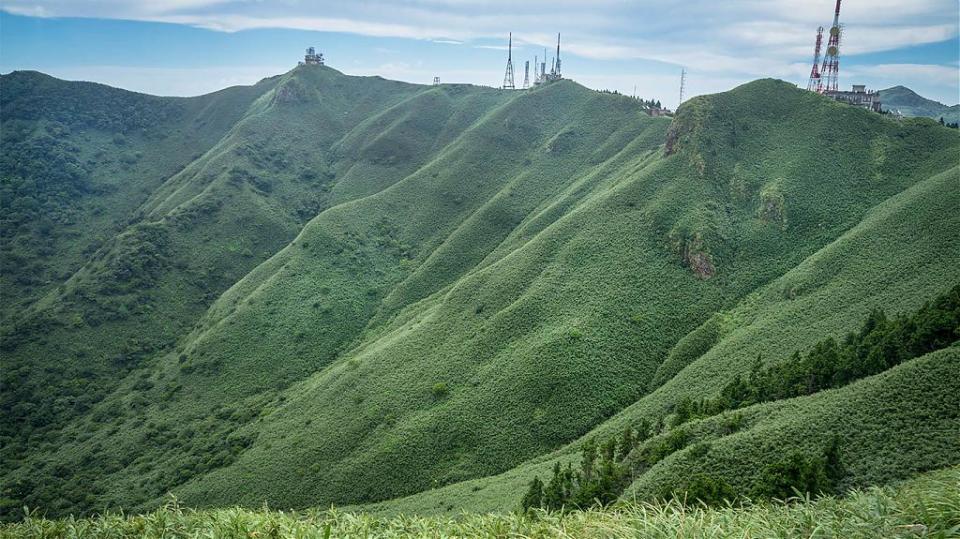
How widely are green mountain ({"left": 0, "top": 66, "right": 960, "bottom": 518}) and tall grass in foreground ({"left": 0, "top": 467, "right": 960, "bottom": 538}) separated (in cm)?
2552

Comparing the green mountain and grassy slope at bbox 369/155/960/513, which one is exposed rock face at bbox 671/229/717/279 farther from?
grassy slope at bbox 369/155/960/513

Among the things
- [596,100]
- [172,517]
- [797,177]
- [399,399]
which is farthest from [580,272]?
[596,100]

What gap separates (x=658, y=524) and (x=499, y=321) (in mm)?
81384

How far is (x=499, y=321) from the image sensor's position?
9981 cm

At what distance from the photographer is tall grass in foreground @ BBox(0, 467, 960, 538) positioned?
53.6 ft

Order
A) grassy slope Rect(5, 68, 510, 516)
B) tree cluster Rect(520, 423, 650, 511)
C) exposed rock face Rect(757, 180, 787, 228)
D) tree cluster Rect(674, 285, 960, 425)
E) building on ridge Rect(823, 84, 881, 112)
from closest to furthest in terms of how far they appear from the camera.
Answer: tree cluster Rect(520, 423, 650, 511)
tree cluster Rect(674, 285, 960, 425)
exposed rock face Rect(757, 180, 787, 228)
grassy slope Rect(5, 68, 510, 516)
building on ridge Rect(823, 84, 881, 112)

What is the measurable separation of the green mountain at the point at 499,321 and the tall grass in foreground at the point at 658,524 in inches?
1005

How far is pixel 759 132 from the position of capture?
5034 inches

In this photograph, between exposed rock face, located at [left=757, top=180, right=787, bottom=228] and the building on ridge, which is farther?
the building on ridge

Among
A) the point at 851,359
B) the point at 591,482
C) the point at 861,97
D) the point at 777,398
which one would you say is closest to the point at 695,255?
the point at 777,398

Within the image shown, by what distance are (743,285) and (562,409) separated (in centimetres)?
4253

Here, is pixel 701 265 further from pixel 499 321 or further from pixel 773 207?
pixel 499 321

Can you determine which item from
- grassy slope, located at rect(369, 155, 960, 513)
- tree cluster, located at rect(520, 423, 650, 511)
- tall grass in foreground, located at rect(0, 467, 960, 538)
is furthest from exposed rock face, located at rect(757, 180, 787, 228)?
tall grass in foreground, located at rect(0, 467, 960, 538)

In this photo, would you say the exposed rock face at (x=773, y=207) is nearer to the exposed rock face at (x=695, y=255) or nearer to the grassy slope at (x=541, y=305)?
the grassy slope at (x=541, y=305)
